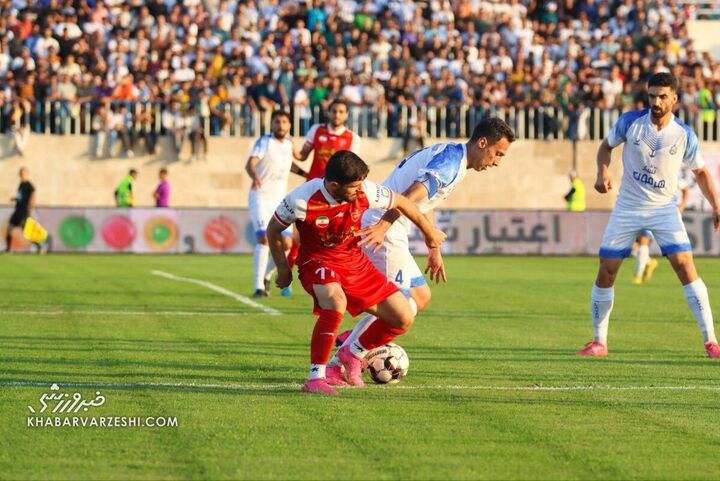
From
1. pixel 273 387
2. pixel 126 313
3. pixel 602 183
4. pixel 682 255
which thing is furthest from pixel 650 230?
pixel 126 313

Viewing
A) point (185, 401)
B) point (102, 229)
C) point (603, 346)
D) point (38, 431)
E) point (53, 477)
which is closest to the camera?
point (53, 477)

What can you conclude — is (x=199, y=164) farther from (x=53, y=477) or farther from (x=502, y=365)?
(x=53, y=477)

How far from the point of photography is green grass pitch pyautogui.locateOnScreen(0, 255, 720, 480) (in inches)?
261

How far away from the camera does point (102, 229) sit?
3192 centimetres

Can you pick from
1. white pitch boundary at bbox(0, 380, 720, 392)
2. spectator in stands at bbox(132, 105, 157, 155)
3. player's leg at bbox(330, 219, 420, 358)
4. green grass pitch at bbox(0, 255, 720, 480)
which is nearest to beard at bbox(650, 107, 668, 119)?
green grass pitch at bbox(0, 255, 720, 480)

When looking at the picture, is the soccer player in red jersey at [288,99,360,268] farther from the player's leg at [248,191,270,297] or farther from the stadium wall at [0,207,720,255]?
the stadium wall at [0,207,720,255]

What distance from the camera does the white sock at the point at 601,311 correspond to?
11906mm

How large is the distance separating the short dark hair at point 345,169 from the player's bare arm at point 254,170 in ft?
29.6

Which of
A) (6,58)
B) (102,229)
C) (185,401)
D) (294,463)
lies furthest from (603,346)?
(6,58)

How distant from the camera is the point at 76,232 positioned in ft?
104

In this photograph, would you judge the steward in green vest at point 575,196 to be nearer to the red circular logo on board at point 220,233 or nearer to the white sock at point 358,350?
the red circular logo on board at point 220,233

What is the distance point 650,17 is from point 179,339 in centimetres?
2886

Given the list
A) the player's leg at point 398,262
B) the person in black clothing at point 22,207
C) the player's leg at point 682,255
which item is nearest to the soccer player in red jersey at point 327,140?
the player's leg at point 682,255

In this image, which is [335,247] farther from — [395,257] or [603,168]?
[603,168]
